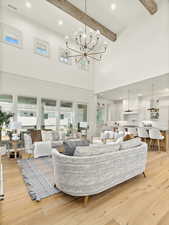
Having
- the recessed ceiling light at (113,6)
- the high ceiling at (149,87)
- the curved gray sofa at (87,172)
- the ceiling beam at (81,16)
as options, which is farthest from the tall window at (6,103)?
the recessed ceiling light at (113,6)

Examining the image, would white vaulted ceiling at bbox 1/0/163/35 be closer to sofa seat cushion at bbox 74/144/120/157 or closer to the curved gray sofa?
sofa seat cushion at bbox 74/144/120/157

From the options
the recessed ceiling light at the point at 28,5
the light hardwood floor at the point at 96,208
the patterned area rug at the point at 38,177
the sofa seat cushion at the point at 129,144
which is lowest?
the light hardwood floor at the point at 96,208

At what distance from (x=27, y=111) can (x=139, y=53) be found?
5.52 metres

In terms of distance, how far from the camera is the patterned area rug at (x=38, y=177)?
215 centimetres

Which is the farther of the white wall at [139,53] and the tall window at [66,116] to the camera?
the tall window at [66,116]

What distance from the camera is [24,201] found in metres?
1.96

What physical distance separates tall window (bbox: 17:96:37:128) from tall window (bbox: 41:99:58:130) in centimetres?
43

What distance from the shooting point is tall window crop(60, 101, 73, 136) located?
6.74 meters

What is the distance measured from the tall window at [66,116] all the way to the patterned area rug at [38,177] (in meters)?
3.05

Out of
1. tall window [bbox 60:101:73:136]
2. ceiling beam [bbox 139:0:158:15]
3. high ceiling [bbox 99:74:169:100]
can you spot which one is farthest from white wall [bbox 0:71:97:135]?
ceiling beam [bbox 139:0:158:15]

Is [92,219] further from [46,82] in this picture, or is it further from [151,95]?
[151,95]

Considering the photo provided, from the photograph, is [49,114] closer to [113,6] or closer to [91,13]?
[91,13]

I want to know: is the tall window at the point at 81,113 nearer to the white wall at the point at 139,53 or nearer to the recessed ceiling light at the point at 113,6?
the white wall at the point at 139,53

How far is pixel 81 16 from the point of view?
4.96 m
